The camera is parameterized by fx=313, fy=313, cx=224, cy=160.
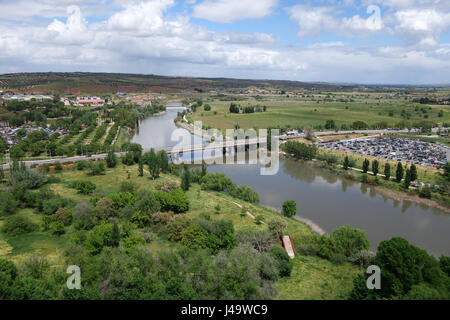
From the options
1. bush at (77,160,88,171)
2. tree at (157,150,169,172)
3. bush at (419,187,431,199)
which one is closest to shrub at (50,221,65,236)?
tree at (157,150,169,172)

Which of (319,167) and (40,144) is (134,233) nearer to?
(319,167)

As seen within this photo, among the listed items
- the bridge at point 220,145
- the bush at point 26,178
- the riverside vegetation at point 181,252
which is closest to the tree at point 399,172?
the riverside vegetation at point 181,252

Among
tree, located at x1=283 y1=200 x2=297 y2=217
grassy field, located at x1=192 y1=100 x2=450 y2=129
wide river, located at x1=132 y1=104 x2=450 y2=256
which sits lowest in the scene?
wide river, located at x1=132 y1=104 x2=450 y2=256

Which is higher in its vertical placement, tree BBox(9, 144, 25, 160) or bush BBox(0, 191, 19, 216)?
tree BBox(9, 144, 25, 160)

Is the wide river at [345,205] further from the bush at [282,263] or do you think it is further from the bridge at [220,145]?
the bush at [282,263]

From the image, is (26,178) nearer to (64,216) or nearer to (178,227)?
(64,216)

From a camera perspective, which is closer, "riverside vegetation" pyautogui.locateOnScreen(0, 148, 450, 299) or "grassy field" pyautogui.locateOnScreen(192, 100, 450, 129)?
"riverside vegetation" pyautogui.locateOnScreen(0, 148, 450, 299)

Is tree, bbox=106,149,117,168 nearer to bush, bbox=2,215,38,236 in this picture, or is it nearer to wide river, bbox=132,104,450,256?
wide river, bbox=132,104,450,256
